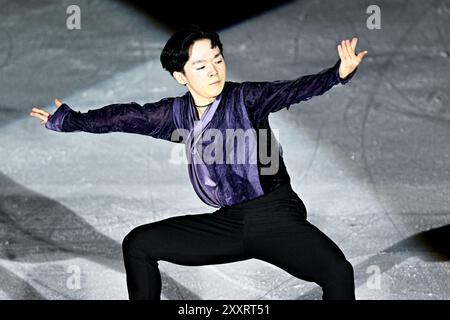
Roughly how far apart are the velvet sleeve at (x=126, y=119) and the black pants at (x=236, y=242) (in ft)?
1.01

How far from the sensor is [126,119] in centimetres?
264

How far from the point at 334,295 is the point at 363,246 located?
3.61 feet

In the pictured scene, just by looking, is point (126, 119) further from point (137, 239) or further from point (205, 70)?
point (137, 239)

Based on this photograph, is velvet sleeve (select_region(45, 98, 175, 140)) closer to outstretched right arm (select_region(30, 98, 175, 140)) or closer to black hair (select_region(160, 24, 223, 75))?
outstretched right arm (select_region(30, 98, 175, 140))

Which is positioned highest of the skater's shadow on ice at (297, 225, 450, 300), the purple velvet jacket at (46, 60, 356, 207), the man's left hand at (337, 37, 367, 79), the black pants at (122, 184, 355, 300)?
the man's left hand at (337, 37, 367, 79)

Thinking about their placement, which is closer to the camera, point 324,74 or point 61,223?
point 324,74

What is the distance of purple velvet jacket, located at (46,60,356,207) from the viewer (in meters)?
2.49

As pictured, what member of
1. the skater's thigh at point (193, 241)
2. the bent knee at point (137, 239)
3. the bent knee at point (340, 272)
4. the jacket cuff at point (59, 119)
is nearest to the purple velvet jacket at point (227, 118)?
the jacket cuff at point (59, 119)

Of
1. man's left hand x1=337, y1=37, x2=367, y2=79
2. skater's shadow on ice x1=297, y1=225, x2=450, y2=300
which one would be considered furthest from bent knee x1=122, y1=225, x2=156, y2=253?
skater's shadow on ice x1=297, y1=225, x2=450, y2=300

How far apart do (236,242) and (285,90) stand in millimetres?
469

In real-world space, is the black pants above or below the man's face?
below

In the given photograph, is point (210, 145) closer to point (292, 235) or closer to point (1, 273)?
point (292, 235)

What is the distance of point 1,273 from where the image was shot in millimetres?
3510
